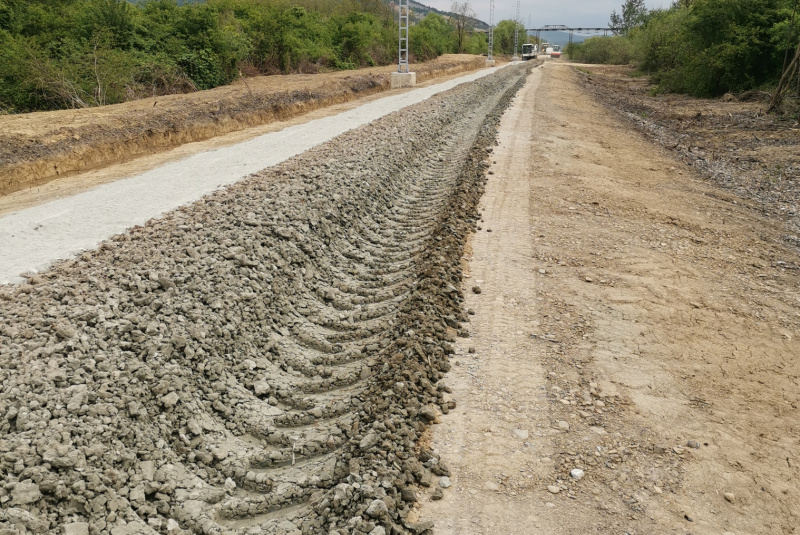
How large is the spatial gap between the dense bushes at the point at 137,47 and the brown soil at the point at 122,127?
67.8 inches

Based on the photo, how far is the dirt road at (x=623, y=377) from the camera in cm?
387

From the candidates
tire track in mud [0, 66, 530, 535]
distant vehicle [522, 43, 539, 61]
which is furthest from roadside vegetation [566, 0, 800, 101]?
distant vehicle [522, 43, 539, 61]

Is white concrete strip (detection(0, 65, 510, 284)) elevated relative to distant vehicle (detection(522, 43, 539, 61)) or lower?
lower

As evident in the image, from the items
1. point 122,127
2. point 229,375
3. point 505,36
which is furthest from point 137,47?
point 505,36

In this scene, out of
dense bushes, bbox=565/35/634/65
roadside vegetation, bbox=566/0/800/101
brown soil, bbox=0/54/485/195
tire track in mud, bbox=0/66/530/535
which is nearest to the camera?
tire track in mud, bbox=0/66/530/535

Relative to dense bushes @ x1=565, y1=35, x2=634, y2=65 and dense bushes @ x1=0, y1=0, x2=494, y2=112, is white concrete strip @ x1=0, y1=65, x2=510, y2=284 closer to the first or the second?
dense bushes @ x1=0, y1=0, x2=494, y2=112

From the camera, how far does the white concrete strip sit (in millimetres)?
6285

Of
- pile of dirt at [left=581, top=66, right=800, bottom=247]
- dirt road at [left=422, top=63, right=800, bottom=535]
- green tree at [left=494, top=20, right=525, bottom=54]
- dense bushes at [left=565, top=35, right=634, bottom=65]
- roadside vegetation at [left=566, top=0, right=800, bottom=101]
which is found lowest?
dirt road at [left=422, top=63, right=800, bottom=535]

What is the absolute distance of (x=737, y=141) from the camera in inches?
674

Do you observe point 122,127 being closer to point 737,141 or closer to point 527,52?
point 737,141

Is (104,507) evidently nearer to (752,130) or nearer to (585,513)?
(585,513)

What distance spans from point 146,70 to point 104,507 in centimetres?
2047

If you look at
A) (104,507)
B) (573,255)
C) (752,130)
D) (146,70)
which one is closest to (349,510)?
(104,507)

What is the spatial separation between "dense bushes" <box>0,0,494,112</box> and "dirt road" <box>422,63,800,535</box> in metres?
14.0
